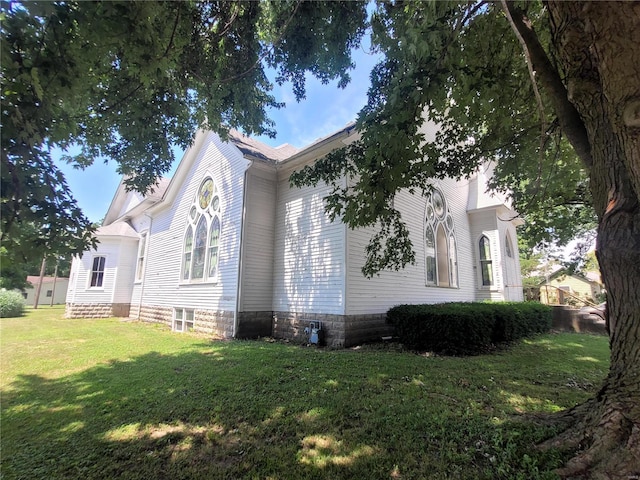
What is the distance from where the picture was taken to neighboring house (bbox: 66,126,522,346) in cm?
912

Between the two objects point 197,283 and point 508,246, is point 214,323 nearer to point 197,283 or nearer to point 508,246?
point 197,283

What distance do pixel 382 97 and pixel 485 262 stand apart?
1274cm

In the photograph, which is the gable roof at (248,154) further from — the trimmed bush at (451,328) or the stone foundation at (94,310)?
the stone foundation at (94,310)

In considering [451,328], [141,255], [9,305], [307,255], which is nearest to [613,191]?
[451,328]

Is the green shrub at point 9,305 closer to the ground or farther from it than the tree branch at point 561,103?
closer to the ground

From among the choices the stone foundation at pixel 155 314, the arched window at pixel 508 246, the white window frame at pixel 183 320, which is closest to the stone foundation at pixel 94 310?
the stone foundation at pixel 155 314

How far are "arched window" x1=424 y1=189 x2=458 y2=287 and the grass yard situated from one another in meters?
5.26

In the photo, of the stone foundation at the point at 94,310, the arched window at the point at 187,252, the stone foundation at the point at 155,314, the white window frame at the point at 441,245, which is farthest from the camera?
the stone foundation at the point at 94,310

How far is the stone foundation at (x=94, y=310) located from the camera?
56.2ft

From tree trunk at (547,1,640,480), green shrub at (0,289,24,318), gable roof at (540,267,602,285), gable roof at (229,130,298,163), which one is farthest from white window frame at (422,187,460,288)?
green shrub at (0,289,24,318)

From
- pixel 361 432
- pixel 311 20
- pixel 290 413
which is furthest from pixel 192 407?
pixel 311 20

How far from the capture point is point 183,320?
12.5 metres

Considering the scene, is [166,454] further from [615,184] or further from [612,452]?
[615,184]

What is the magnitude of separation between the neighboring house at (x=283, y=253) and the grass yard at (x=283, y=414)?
236cm
